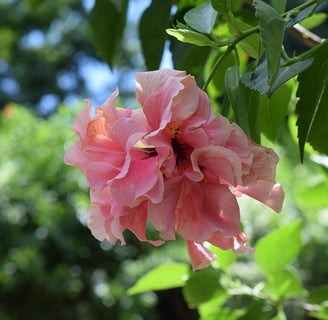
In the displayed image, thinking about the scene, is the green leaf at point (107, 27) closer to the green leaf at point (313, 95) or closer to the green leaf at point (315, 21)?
the green leaf at point (315, 21)

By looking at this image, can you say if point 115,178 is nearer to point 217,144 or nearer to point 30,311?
point 217,144

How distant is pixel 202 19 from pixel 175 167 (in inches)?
4.8

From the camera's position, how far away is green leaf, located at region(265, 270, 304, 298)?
0.80 m

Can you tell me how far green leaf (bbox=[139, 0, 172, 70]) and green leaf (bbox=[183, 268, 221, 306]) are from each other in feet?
0.78

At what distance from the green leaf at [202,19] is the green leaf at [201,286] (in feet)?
1.19

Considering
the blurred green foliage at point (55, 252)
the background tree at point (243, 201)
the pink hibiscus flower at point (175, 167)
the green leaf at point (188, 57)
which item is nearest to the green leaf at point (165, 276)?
the background tree at point (243, 201)

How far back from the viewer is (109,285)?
246cm

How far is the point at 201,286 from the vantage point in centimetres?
79

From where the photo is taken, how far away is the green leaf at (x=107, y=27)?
0.86 meters

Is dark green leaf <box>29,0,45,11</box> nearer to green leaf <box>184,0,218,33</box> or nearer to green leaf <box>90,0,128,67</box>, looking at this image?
green leaf <box>90,0,128,67</box>

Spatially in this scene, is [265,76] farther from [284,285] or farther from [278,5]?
[284,285]

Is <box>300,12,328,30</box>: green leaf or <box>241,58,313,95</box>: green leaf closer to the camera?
<box>241,58,313,95</box>: green leaf

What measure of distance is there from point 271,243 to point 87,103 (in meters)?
0.39

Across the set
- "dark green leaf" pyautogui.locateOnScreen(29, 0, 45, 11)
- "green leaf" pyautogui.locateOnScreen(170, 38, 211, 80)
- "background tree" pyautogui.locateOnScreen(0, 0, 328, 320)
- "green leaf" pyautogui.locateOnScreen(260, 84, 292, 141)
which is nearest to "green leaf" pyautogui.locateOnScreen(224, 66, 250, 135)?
"background tree" pyautogui.locateOnScreen(0, 0, 328, 320)
